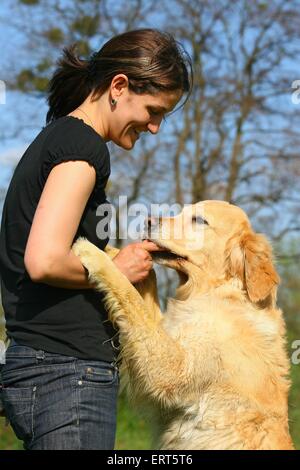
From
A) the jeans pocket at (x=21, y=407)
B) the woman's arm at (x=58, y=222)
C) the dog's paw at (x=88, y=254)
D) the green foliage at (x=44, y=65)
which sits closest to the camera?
the woman's arm at (x=58, y=222)

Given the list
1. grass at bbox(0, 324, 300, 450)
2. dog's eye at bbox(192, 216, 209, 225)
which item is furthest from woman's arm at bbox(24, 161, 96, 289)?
grass at bbox(0, 324, 300, 450)

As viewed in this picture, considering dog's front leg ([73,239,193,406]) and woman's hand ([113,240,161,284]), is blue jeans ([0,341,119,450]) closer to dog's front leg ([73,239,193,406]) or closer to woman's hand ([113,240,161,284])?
dog's front leg ([73,239,193,406])

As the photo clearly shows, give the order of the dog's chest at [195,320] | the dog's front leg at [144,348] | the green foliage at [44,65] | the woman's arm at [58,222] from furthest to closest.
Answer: the green foliage at [44,65] → the dog's chest at [195,320] → the dog's front leg at [144,348] → the woman's arm at [58,222]

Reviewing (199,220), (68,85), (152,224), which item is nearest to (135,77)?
(68,85)

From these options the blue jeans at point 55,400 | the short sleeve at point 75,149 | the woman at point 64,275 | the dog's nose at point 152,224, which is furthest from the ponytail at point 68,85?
the blue jeans at point 55,400

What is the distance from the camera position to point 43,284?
2598 millimetres

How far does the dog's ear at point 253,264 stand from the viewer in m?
3.59

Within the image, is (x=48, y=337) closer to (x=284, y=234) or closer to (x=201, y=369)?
(x=201, y=369)

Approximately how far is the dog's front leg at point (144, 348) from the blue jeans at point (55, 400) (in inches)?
16.7

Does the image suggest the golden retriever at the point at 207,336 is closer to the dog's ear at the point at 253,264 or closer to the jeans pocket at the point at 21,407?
the dog's ear at the point at 253,264

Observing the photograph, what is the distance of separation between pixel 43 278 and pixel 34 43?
8053mm

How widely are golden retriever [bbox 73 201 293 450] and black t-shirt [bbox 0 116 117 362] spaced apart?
0.22m

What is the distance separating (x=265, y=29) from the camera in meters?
10.3

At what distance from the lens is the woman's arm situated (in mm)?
2428
